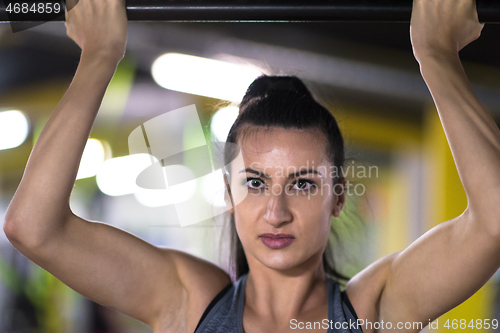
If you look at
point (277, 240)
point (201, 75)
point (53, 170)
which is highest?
point (201, 75)

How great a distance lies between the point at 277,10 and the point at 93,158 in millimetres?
1816

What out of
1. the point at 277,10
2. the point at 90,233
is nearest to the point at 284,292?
the point at 90,233

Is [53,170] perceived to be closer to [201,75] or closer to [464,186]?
[464,186]

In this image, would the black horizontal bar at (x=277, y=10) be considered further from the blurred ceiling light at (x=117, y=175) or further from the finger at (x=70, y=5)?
the blurred ceiling light at (x=117, y=175)

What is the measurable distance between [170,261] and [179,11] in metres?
0.37

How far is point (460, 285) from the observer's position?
0.52 metres

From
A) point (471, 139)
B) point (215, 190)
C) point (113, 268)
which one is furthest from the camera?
point (215, 190)

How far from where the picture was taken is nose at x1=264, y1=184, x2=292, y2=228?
1.88 ft

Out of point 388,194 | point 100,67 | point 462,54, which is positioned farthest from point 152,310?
point 388,194

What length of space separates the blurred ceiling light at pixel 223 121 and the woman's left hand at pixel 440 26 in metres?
0.33

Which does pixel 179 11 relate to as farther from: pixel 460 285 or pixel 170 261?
pixel 460 285

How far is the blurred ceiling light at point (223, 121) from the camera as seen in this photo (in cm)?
75

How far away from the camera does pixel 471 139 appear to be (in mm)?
447

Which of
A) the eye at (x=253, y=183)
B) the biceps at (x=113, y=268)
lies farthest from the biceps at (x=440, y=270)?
the biceps at (x=113, y=268)
